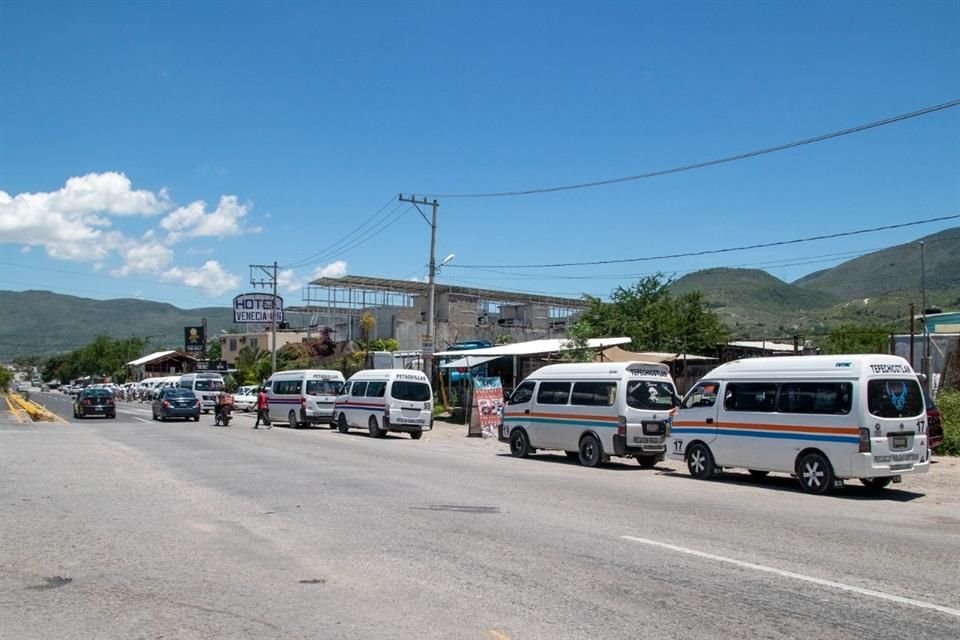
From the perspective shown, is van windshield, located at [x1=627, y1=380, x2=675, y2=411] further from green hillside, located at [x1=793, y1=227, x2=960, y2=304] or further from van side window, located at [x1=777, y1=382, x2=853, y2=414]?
green hillside, located at [x1=793, y1=227, x2=960, y2=304]

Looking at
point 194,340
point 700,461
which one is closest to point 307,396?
point 700,461

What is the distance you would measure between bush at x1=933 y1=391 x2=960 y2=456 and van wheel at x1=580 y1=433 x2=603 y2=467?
8.72 meters

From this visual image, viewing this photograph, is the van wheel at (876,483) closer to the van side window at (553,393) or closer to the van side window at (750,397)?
the van side window at (750,397)

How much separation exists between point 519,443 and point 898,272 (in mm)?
158436

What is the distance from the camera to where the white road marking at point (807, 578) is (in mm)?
7078

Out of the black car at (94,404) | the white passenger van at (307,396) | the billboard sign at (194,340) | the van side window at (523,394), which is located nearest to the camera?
the van side window at (523,394)

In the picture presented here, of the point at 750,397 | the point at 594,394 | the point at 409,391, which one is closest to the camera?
the point at 750,397

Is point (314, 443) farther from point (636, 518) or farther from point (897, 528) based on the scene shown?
point (897, 528)

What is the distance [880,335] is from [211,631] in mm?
42669

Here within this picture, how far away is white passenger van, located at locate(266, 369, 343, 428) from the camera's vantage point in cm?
3459

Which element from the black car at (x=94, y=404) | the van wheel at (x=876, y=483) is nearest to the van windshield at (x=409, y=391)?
the van wheel at (x=876, y=483)

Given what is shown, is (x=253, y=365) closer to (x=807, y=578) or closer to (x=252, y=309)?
(x=252, y=309)

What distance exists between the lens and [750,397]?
16.5 m

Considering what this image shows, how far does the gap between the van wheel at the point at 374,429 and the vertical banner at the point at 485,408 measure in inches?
127
